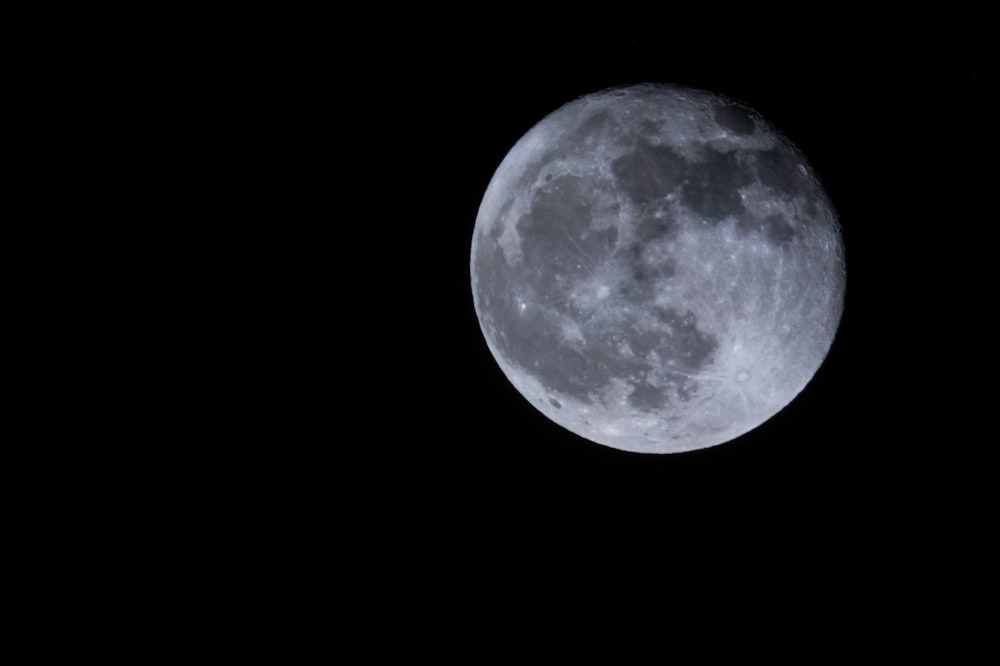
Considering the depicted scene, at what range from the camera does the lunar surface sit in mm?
3092

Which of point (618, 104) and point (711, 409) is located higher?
point (618, 104)

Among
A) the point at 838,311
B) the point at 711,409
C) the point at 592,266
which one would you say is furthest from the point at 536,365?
the point at 838,311

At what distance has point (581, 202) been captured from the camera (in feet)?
10.4

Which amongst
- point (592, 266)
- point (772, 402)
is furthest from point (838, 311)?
point (592, 266)

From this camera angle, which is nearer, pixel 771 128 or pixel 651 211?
pixel 651 211

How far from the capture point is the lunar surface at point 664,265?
3092mm

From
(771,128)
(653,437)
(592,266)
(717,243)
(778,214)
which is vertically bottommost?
(653,437)

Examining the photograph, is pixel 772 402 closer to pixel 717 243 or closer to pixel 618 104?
pixel 717 243

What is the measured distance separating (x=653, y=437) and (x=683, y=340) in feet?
2.17

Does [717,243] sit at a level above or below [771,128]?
below

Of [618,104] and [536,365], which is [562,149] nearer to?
[618,104]

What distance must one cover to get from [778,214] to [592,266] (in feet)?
2.90

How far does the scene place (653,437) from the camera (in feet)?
11.7

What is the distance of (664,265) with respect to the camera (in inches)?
121
